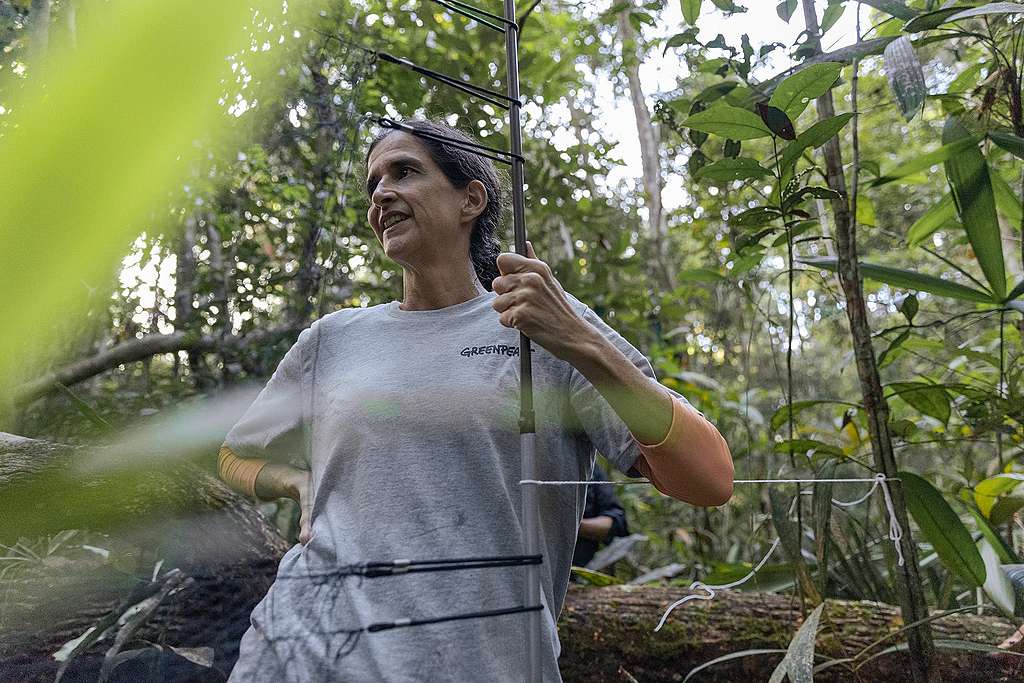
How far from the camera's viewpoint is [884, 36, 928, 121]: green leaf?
2.76 feet

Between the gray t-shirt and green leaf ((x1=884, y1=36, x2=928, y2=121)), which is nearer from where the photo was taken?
the gray t-shirt

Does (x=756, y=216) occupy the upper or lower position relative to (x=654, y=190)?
A: lower

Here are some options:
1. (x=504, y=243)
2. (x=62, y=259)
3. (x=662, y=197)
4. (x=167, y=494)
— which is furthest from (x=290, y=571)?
(x=662, y=197)

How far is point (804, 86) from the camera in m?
0.96

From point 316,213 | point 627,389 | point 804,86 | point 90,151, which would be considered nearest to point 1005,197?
point 804,86

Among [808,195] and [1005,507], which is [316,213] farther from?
[1005,507]

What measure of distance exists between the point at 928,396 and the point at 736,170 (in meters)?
0.44

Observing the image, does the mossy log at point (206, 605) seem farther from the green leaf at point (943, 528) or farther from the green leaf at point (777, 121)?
the green leaf at point (777, 121)

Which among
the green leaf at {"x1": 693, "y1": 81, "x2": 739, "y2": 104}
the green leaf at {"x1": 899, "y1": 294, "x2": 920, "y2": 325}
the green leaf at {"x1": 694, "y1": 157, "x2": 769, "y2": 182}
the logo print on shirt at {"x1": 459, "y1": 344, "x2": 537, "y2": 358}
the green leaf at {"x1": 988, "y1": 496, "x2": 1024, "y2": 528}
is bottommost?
the green leaf at {"x1": 988, "y1": 496, "x2": 1024, "y2": 528}

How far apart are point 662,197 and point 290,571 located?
3.32 m

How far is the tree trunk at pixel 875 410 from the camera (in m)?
1.00

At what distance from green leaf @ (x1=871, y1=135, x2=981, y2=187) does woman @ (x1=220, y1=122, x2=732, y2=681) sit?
584 mm

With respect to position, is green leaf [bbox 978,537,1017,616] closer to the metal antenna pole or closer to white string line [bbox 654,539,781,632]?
white string line [bbox 654,539,781,632]

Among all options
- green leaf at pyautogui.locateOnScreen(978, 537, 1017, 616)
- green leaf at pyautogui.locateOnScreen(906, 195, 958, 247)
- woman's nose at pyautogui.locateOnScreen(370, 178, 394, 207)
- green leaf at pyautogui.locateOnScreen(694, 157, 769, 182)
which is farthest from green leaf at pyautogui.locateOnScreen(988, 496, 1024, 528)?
woman's nose at pyautogui.locateOnScreen(370, 178, 394, 207)
